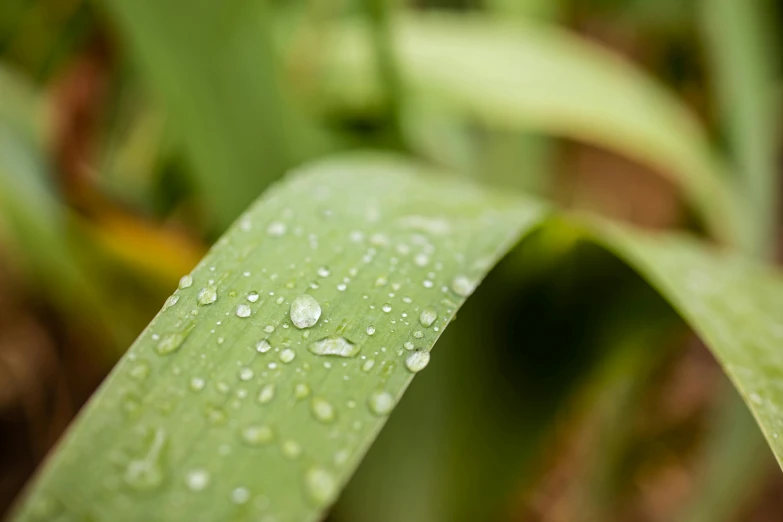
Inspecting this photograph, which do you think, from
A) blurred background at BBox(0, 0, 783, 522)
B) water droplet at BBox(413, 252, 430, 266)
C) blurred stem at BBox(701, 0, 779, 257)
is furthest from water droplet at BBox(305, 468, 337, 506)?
blurred stem at BBox(701, 0, 779, 257)

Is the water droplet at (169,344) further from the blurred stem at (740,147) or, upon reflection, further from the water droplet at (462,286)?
the blurred stem at (740,147)

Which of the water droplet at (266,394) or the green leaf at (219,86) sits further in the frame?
the green leaf at (219,86)

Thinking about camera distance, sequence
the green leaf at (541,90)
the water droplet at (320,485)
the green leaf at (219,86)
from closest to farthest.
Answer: the water droplet at (320,485), the green leaf at (219,86), the green leaf at (541,90)

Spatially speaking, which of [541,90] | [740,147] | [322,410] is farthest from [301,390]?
[740,147]

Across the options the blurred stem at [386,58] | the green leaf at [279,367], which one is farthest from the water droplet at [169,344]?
the blurred stem at [386,58]

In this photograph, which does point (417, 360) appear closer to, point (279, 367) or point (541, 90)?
point (279, 367)

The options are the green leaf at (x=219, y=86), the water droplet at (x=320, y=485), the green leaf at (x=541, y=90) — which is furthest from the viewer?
the green leaf at (x=541, y=90)

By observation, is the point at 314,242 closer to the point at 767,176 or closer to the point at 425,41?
the point at 425,41

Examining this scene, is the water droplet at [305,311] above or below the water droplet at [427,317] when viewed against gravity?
below
